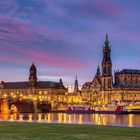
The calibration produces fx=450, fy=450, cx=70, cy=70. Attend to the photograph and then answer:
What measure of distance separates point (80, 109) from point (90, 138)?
5432 inches

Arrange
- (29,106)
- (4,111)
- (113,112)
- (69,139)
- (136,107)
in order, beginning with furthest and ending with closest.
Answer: (136,107) → (29,106) → (113,112) → (4,111) → (69,139)

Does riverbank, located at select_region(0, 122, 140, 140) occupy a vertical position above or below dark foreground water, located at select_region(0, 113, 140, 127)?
below

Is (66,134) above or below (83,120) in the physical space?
below

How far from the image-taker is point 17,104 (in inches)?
6196

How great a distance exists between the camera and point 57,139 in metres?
26.1

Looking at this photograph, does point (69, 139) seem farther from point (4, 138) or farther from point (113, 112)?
point (113, 112)

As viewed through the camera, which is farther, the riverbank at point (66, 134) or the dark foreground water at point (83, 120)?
the dark foreground water at point (83, 120)

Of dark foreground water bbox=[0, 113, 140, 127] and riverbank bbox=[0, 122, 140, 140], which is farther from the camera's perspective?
dark foreground water bbox=[0, 113, 140, 127]

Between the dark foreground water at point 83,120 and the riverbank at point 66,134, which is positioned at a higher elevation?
the dark foreground water at point 83,120

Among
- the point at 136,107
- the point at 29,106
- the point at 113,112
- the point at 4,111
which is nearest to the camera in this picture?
the point at 4,111

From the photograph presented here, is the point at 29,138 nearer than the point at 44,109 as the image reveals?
Yes

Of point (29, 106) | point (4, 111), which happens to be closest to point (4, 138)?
point (4, 111)

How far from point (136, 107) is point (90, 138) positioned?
151m

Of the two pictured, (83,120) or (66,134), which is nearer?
(66,134)
